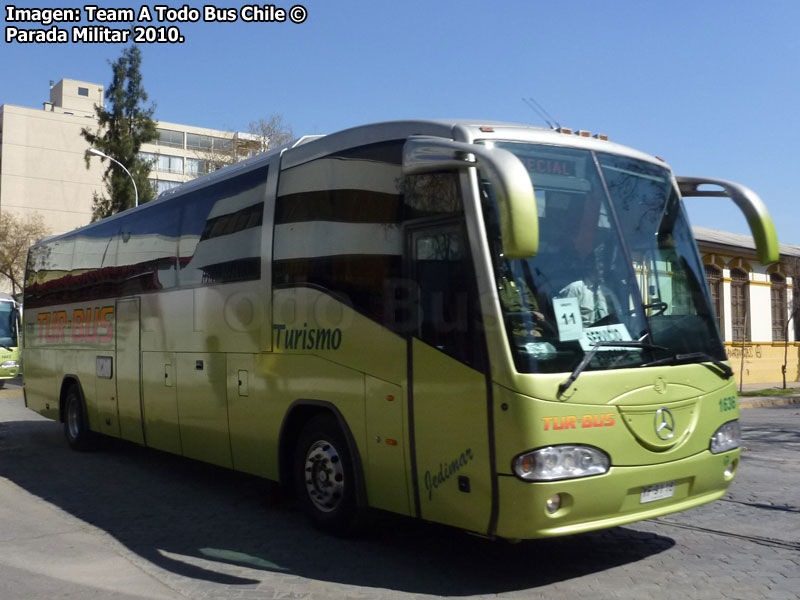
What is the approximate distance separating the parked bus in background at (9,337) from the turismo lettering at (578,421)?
2611cm

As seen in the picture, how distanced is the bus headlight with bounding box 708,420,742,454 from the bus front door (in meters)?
1.84

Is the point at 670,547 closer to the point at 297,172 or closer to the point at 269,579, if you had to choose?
the point at 269,579

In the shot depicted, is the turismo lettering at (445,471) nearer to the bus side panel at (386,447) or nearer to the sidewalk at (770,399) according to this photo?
the bus side panel at (386,447)

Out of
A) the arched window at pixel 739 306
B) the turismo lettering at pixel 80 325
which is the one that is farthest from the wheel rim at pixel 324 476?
the arched window at pixel 739 306

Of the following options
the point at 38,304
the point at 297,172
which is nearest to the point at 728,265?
the point at 38,304

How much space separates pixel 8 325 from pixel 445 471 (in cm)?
2603

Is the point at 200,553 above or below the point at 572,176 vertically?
below

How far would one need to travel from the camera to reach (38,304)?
14664 millimetres

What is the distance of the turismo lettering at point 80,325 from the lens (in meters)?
11.6

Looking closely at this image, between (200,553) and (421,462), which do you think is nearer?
(421,462)

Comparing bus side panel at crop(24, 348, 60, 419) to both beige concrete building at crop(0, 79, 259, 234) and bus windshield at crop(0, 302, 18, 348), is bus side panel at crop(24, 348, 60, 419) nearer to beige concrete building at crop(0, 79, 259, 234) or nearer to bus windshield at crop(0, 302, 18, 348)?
bus windshield at crop(0, 302, 18, 348)

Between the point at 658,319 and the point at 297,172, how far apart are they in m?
3.54

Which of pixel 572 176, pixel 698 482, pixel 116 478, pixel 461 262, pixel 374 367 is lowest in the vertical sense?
pixel 116 478

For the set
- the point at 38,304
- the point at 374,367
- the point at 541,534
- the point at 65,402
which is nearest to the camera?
the point at 541,534
